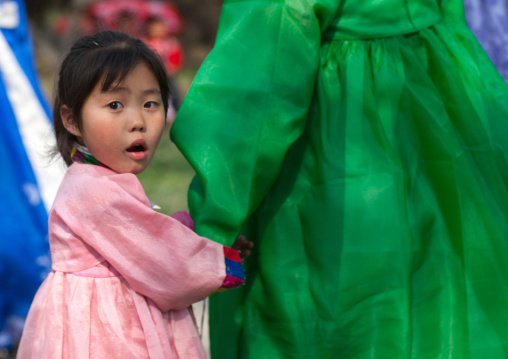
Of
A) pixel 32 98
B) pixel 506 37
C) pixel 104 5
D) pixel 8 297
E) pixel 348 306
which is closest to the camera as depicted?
pixel 348 306

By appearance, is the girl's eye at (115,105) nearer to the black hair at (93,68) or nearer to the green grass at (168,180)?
the black hair at (93,68)

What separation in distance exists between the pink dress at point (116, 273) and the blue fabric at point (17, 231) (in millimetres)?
1606

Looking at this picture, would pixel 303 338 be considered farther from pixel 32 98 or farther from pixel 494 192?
pixel 32 98

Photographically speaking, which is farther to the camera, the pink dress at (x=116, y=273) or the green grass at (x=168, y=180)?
the green grass at (x=168, y=180)

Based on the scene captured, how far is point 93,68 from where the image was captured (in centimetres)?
161

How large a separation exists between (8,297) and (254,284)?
1.72 metres

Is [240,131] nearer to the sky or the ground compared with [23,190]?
nearer to the sky

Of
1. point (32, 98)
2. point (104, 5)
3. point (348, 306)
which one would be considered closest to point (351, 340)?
point (348, 306)

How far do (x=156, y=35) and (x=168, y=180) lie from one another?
3468 mm

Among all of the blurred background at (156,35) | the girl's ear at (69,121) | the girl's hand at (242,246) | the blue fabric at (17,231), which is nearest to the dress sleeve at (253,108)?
the girl's hand at (242,246)

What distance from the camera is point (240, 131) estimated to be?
1619 millimetres

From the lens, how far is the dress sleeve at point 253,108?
1.61 meters

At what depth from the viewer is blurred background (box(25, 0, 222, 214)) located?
232cm

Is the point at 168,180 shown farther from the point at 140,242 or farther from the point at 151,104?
the point at 140,242
